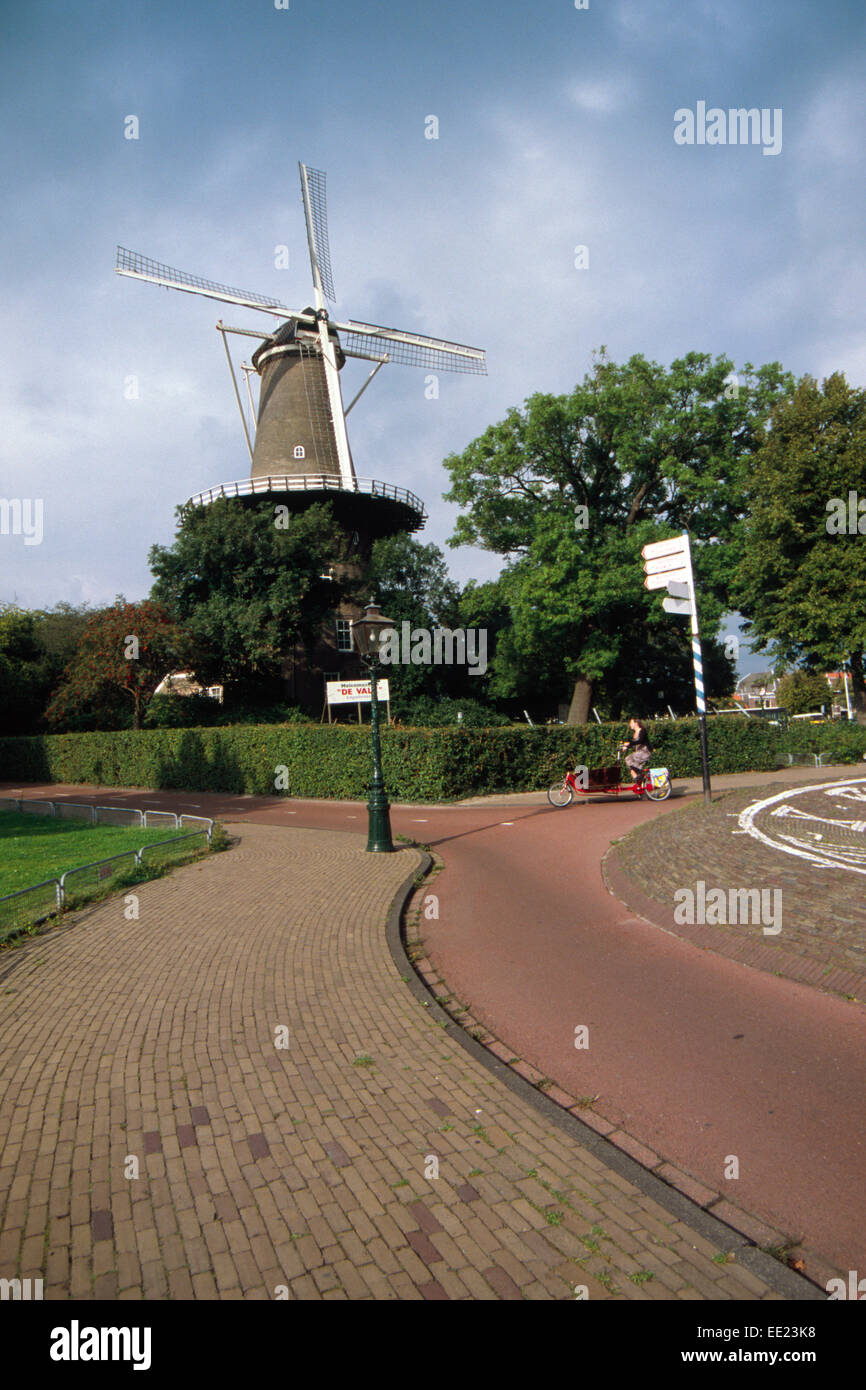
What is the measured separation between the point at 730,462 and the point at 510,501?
9948 millimetres

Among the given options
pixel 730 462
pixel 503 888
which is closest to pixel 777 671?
pixel 730 462

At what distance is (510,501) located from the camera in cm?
3195

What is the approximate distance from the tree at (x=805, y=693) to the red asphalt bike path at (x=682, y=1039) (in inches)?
2223

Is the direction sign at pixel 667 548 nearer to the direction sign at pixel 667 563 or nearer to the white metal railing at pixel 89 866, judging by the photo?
the direction sign at pixel 667 563

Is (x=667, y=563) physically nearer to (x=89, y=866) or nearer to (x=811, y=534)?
(x=89, y=866)

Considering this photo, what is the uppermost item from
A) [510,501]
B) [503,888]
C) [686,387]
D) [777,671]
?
[686,387]

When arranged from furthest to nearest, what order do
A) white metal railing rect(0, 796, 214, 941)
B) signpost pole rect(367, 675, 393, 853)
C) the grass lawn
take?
1. signpost pole rect(367, 675, 393, 853)
2. the grass lawn
3. white metal railing rect(0, 796, 214, 941)

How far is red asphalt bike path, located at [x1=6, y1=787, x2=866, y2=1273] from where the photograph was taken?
332cm

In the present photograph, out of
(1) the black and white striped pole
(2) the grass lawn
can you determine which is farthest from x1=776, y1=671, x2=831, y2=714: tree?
(2) the grass lawn

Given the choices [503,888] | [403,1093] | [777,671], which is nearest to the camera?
[403,1093]

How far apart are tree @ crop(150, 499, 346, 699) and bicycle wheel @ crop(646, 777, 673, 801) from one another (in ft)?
56.2

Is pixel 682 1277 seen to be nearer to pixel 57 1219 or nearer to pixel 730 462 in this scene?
pixel 57 1219

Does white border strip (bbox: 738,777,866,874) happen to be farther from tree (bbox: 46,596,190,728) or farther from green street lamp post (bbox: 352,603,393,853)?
tree (bbox: 46,596,190,728)

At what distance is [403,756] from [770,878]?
12.8 meters
